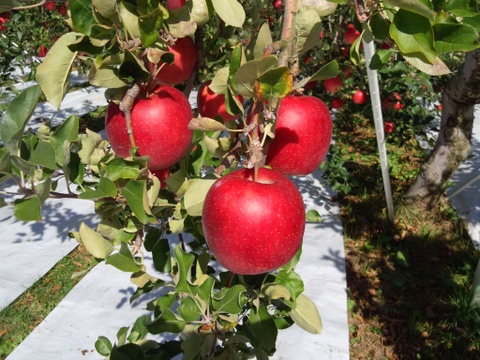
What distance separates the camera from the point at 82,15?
0.54 m

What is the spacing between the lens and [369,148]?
4324 millimetres

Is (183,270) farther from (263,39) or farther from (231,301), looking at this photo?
(263,39)

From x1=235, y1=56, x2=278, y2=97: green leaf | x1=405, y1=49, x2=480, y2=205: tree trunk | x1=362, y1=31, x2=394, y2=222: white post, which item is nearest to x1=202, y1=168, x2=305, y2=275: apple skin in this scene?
x1=235, y1=56, x2=278, y2=97: green leaf

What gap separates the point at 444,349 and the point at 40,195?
6.96 ft

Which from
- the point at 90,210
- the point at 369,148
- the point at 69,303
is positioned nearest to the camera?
the point at 69,303

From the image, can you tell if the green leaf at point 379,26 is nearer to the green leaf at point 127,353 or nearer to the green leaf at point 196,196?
the green leaf at point 196,196

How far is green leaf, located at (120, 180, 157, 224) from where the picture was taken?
23.9 inches

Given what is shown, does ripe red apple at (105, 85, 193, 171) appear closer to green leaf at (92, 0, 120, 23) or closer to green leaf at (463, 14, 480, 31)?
green leaf at (92, 0, 120, 23)

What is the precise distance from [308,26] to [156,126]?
25 cm

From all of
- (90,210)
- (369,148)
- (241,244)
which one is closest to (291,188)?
(241,244)

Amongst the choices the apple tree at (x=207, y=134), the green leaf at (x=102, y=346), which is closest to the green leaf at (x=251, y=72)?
the apple tree at (x=207, y=134)

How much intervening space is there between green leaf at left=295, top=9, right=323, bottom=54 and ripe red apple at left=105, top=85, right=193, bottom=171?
202 millimetres

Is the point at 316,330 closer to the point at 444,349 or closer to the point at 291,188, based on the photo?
the point at 291,188

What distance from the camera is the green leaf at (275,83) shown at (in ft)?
1.48
